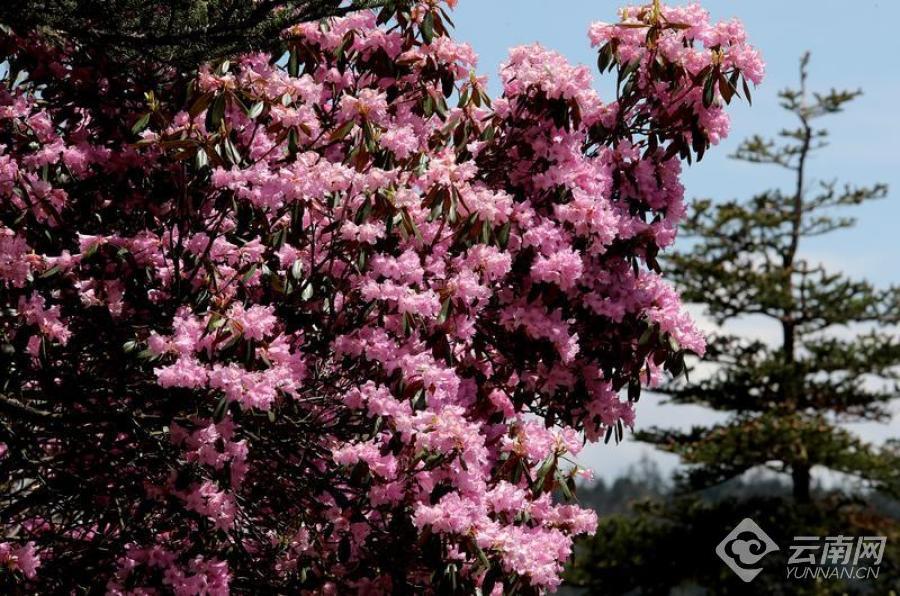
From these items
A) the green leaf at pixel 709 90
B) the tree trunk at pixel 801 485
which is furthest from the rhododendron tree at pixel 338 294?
the tree trunk at pixel 801 485

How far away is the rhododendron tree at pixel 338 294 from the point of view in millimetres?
5059

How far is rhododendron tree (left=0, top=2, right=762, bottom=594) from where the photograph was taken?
506 centimetres

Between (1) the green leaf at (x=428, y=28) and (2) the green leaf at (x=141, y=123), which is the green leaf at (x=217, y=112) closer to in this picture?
(2) the green leaf at (x=141, y=123)

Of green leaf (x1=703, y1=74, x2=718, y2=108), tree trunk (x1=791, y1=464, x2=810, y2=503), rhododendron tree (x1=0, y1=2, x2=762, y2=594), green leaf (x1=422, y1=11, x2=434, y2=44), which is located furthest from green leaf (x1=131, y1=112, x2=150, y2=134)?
tree trunk (x1=791, y1=464, x2=810, y2=503)

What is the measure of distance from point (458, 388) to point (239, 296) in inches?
48.4

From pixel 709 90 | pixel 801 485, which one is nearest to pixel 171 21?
pixel 709 90

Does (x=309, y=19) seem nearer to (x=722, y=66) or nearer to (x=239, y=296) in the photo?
(x=239, y=296)

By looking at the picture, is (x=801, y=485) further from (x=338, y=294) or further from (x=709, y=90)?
(x=338, y=294)

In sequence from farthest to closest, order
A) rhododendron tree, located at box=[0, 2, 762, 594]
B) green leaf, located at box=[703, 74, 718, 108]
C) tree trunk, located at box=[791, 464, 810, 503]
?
1. tree trunk, located at box=[791, 464, 810, 503]
2. green leaf, located at box=[703, 74, 718, 108]
3. rhododendron tree, located at box=[0, 2, 762, 594]

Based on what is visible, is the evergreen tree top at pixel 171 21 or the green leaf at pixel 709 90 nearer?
the evergreen tree top at pixel 171 21

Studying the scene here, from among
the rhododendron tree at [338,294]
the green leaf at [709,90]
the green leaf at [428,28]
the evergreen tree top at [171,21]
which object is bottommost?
the rhododendron tree at [338,294]

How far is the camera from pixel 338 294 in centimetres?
550

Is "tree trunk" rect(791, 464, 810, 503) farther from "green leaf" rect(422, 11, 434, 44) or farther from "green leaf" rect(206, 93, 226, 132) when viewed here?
"green leaf" rect(206, 93, 226, 132)

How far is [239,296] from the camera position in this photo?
532 cm
